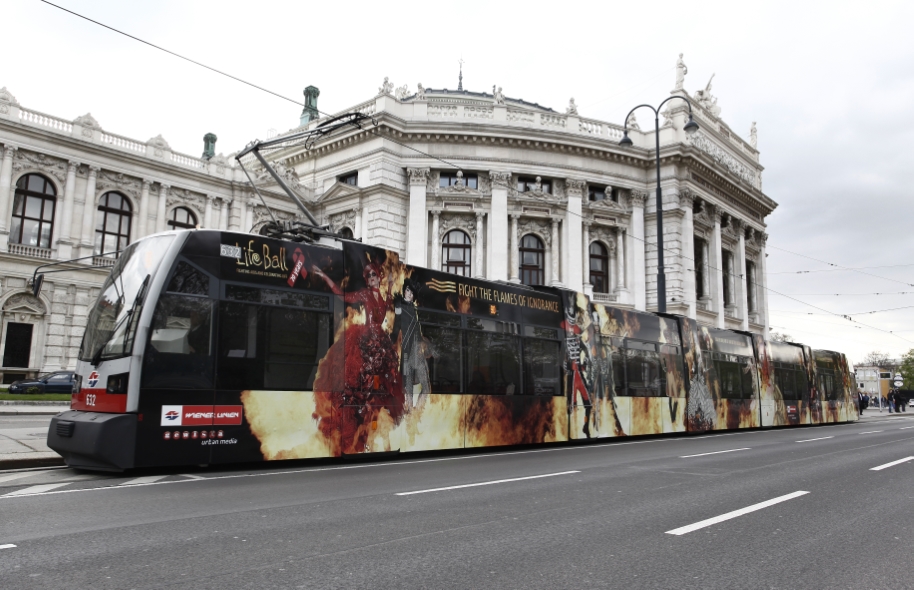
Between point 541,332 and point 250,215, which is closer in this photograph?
point 541,332

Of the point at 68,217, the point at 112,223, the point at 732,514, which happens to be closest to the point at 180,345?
the point at 732,514

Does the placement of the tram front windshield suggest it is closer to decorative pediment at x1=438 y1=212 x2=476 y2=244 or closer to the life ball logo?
the life ball logo

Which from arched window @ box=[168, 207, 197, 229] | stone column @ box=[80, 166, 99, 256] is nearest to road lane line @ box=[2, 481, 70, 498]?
stone column @ box=[80, 166, 99, 256]

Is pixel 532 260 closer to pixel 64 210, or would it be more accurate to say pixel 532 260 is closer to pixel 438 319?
pixel 64 210

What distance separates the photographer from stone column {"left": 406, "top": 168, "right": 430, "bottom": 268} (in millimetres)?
36500

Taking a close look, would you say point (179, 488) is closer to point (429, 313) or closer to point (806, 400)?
point (429, 313)

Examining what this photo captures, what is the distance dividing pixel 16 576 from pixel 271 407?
611 cm

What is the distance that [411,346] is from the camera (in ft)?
41.2

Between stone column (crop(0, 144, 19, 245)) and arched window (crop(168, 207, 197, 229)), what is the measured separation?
6.79 metres

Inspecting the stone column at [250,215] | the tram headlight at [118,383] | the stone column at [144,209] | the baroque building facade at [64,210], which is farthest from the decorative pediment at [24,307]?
the tram headlight at [118,383]

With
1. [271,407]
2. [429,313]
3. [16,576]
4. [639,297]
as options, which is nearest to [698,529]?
[16,576]

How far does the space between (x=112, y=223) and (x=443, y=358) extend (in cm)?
2578

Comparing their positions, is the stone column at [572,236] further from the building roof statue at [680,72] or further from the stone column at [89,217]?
the stone column at [89,217]

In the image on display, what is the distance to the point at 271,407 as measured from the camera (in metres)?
10.3
